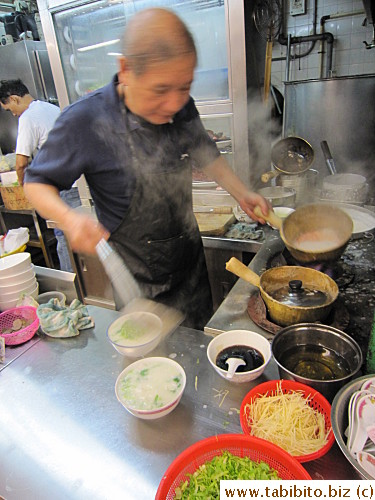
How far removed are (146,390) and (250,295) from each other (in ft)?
2.54

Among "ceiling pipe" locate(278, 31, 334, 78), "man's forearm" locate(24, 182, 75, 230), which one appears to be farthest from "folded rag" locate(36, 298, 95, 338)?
"ceiling pipe" locate(278, 31, 334, 78)

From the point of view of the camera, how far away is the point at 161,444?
1141 mm

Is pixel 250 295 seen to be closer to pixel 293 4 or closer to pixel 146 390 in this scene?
pixel 146 390

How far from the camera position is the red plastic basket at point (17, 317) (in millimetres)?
1676

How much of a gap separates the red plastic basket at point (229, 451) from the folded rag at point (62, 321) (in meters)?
0.94

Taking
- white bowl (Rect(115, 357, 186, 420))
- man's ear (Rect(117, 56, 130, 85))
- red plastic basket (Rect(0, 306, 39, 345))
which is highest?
man's ear (Rect(117, 56, 130, 85))

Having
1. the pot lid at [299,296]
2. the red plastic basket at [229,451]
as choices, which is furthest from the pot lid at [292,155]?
the red plastic basket at [229,451]

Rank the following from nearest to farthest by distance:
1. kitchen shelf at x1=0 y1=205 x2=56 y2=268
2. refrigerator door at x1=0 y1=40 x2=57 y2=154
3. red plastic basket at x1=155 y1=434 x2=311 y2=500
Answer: red plastic basket at x1=155 y1=434 x2=311 y2=500, refrigerator door at x1=0 y1=40 x2=57 y2=154, kitchen shelf at x1=0 y1=205 x2=56 y2=268

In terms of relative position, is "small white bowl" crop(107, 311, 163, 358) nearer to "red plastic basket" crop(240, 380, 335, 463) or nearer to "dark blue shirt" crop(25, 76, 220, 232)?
"red plastic basket" crop(240, 380, 335, 463)

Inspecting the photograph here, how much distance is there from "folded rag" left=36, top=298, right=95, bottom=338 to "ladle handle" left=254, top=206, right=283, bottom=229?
109 centimetres

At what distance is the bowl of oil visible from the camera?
1209 millimetres

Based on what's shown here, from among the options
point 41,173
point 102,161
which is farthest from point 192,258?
point 41,173

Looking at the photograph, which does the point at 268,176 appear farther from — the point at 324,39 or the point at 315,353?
the point at 324,39

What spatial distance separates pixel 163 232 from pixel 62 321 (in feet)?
2.39
